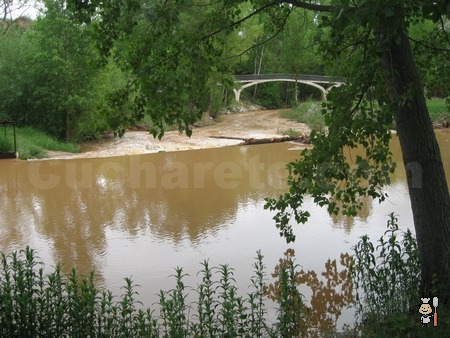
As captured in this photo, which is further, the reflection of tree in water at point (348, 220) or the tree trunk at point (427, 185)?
the reflection of tree in water at point (348, 220)

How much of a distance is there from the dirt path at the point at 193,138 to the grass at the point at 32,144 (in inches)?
18.8

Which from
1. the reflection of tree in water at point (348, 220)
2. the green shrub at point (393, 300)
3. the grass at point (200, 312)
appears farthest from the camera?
the reflection of tree in water at point (348, 220)

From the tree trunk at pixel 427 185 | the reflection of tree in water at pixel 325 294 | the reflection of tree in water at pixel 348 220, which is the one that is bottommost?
the reflection of tree in water at pixel 325 294

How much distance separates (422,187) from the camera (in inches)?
171

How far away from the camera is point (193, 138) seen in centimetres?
2397

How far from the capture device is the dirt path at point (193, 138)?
68.4 feet

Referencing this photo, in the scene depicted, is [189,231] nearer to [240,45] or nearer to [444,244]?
[444,244]

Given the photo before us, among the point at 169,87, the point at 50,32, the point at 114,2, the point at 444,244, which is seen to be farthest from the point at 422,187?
the point at 50,32

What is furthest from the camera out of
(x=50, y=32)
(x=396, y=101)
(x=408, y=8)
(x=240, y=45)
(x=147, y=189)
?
(x=240, y=45)

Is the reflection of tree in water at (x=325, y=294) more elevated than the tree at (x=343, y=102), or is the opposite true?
the tree at (x=343, y=102)

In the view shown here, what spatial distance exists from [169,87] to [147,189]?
9.19 meters

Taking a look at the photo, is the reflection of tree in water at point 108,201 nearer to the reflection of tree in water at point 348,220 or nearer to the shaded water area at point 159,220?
the shaded water area at point 159,220

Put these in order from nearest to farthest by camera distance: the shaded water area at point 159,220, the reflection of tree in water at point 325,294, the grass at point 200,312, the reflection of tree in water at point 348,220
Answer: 1. the grass at point 200,312
2. the reflection of tree in water at point 325,294
3. the shaded water area at point 159,220
4. the reflection of tree in water at point 348,220

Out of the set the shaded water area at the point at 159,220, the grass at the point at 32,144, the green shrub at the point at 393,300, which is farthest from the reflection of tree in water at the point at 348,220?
the grass at the point at 32,144
